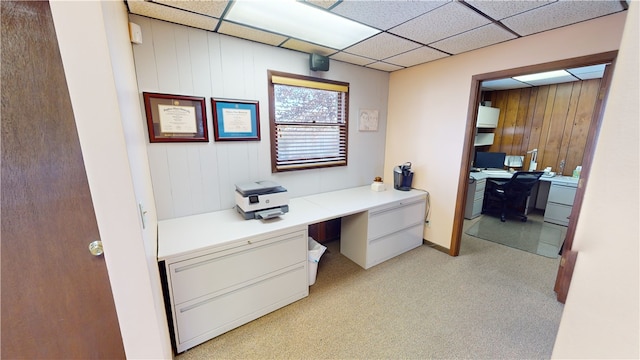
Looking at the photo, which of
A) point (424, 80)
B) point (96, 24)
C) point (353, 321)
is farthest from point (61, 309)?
point (424, 80)

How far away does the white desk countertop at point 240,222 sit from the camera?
1604 millimetres

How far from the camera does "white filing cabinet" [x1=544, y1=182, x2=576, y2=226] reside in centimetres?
357

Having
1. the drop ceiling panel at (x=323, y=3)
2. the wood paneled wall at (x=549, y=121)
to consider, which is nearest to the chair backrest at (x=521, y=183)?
the wood paneled wall at (x=549, y=121)

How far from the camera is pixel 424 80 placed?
2855 mm

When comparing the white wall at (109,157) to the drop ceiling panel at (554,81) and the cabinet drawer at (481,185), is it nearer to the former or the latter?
the cabinet drawer at (481,185)

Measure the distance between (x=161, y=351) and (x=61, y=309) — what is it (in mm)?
503

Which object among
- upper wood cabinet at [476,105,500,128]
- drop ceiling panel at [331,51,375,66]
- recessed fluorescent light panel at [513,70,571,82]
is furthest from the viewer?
upper wood cabinet at [476,105,500,128]

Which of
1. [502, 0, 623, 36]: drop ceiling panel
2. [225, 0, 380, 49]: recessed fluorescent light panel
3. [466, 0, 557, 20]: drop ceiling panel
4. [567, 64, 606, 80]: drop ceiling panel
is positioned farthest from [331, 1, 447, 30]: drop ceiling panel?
[567, 64, 606, 80]: drop ceiling panel

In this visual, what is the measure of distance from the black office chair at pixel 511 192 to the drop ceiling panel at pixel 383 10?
314cm

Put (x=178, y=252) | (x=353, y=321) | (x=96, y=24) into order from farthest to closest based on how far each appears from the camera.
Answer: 1. (x=353, y=321)
2. (x=178, y=252)
3. (x=96, y=24)

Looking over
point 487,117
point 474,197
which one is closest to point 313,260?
point 474,197

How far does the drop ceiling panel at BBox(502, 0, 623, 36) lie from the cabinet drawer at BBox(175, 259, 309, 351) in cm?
249

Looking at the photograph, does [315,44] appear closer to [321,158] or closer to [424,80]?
[321,158]

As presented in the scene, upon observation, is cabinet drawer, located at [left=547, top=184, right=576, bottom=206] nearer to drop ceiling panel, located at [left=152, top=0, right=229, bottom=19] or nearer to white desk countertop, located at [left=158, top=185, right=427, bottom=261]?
white desk countertop, located at [left=158, top=185, right=427, bottom=261]
